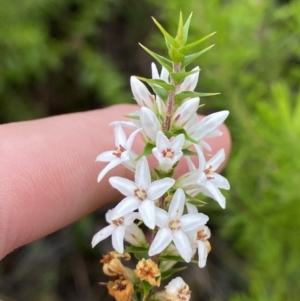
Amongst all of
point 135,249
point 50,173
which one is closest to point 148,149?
point 135,249

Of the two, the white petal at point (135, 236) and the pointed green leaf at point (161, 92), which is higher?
the pointed green leaf at point (161, 92)

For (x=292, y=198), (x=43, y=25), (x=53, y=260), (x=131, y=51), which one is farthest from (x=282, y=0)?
(x=53, y=260)

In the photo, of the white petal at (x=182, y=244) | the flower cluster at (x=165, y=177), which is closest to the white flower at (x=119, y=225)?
the flower cluster at (x=165, y=177)

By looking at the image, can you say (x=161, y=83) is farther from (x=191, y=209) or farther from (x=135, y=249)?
(x=135, y=249)

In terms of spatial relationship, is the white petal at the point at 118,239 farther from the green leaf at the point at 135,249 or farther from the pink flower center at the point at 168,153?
the pink flower center at the point at 168,153

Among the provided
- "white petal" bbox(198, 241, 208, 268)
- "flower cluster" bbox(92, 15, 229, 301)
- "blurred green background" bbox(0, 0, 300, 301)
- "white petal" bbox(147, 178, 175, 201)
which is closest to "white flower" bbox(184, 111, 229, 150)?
"flower cluster" bbox(92, 15, 229, 301)
